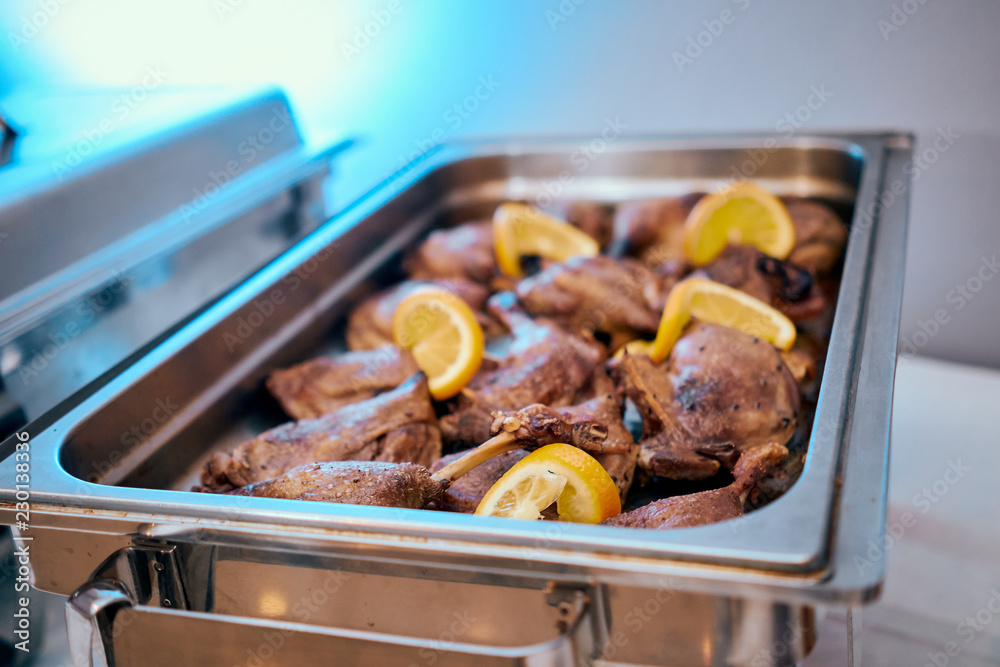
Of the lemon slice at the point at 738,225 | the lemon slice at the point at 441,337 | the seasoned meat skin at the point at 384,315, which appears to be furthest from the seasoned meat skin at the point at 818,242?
the lemon slice at the point at 441,337

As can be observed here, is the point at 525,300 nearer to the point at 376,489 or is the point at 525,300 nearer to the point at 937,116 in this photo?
the point at 376,489

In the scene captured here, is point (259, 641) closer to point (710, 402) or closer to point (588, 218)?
point (710, 402)

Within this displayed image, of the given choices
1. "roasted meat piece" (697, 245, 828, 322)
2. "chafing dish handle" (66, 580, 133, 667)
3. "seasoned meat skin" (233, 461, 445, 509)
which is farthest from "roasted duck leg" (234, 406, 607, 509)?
"roasted meat piece" (697, 245, 828, 322)

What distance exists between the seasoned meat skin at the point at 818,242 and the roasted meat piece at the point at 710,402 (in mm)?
638

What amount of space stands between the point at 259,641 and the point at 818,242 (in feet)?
5.40

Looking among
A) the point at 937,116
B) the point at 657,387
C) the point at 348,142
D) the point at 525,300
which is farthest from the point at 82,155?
the point at 937,116

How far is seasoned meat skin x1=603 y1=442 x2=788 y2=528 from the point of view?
106 cm

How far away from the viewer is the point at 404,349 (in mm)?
1588

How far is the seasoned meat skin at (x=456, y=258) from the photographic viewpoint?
201 centimetres

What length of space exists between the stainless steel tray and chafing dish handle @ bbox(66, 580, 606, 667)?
0.17 ft

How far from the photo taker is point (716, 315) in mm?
1573

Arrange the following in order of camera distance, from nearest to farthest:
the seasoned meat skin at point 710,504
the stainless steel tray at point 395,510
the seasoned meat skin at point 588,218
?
the stainless steel tray at point 395,510
the seasoned meat skin at point 710,504
the seasoned meat skin at point 588,218

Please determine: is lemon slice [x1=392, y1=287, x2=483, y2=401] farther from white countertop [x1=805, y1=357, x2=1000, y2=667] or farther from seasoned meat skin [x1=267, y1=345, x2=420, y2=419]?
white countertop [x1=805, y1=357, x2=1000, y2=667]

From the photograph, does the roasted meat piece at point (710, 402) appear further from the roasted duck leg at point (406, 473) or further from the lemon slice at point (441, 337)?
the lemon slice at point (441, 337)
